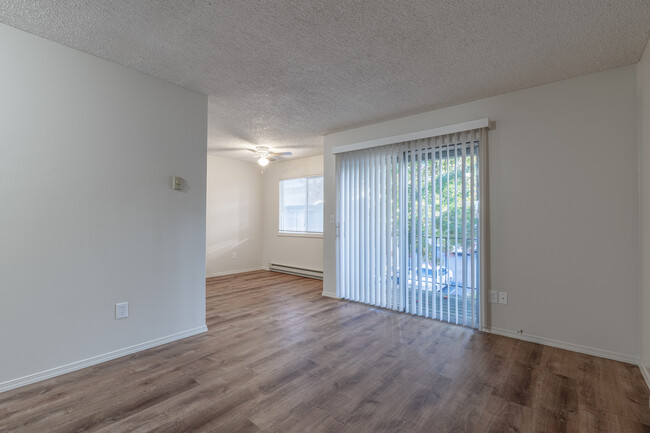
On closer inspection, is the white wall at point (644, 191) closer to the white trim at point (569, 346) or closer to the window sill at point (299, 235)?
the white trim at point (569, 346)

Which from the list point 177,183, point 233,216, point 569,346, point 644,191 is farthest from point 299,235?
point 644,191

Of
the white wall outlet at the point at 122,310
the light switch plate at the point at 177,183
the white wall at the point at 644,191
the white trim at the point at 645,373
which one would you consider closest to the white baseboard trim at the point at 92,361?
the white wall outlet at the point at 122,310

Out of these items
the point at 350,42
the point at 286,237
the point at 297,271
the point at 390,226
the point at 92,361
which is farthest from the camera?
the point at 286,237

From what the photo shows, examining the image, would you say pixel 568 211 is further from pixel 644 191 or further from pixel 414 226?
pixel 414 226

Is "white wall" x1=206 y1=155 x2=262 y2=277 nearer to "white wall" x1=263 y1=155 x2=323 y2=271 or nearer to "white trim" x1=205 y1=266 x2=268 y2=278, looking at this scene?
"white trim" x1=205 y1=266 x2=268 y2=278

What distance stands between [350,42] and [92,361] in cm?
313

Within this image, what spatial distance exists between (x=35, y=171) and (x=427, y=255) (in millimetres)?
3583

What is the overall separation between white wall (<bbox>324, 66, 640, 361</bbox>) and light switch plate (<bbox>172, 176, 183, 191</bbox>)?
3100mm

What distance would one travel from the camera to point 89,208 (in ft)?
7.75

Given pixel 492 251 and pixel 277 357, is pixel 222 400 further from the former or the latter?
pixel 492 251

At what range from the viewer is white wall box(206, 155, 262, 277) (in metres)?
5.89

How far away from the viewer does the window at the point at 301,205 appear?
588 centimetres

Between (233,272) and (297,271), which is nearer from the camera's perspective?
(297,271)

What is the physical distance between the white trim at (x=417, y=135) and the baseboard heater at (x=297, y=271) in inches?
97.6
